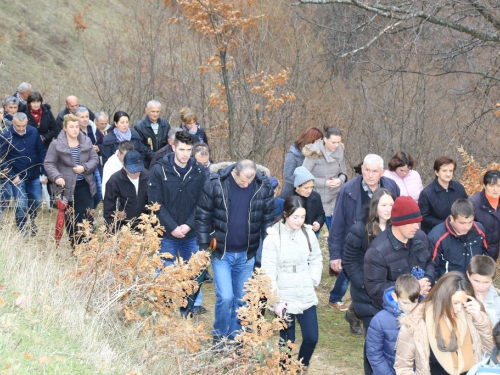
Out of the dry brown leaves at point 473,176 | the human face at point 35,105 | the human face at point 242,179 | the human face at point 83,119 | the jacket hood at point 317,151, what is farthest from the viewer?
the human face at point 35,105

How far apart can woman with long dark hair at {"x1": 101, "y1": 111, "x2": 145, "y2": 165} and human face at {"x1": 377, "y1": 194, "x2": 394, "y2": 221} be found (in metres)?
4.81

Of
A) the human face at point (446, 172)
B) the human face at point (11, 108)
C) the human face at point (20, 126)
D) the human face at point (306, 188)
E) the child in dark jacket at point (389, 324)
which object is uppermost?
the human face at point (11, 108)

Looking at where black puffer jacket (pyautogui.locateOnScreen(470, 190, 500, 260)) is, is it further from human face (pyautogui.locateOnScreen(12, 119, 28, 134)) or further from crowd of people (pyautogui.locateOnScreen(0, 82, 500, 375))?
human face (pyautogui.locateOnScreen(12, 119, 28, 134))

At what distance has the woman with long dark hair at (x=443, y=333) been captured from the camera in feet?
13.6

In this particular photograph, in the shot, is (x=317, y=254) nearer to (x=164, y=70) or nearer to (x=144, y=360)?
(x=144, y=360)

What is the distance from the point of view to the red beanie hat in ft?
17.4

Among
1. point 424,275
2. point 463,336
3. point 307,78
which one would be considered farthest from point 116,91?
point 463,336

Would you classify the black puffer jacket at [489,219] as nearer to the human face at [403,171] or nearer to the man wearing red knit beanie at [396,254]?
the human face at [403,171]

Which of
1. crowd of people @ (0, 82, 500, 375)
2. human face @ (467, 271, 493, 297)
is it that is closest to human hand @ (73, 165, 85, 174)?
crowd of people @ (0, 82, 500, 375)

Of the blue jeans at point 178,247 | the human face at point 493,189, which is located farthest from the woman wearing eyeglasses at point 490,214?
the blue jeans at point 178,247

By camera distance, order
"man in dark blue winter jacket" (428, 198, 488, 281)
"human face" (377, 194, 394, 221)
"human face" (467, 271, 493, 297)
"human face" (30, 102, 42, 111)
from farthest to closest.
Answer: "human face" (30, 102, 42, 111)
"man in dark blue winter jacket" (428, 198, 488, 281)
"human face" (377, 194, 394, 221)
"human face" (467, 271, 493, 297)

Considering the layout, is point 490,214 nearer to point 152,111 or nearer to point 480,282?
point 480,282

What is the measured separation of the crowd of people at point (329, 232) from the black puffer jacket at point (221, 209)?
0.4 inches

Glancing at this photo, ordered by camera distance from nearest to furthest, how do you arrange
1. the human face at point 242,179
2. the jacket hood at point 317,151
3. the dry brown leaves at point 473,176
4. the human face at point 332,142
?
the human face at point 242,179
the human face at point 332,142
the jacket hood at point 317,151
the dry brown leaves at point 473,176
